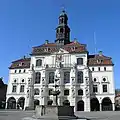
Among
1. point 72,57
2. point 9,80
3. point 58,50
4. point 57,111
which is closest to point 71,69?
point 72,57

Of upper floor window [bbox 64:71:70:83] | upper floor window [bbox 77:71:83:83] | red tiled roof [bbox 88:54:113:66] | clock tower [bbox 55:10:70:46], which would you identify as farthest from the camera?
clock tower [bbox 55:10:70:46]

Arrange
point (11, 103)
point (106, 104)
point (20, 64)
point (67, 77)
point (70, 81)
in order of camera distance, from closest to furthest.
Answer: point (106, 104) → point (70, 81) → point (67, 77) → point (11, 103) → point (20, 64)

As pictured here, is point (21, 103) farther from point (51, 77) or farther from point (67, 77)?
point (67, 77)

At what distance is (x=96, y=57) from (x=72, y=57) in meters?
7.44

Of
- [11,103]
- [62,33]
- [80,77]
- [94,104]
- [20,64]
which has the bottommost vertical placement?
[11,103]

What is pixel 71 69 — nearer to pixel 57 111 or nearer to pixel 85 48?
pixel 85 48

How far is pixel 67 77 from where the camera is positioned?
52.1 m

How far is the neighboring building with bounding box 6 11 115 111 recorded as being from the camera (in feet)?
162

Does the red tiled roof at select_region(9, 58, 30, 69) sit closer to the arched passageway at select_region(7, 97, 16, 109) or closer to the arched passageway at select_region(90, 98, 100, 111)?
the arched passageway at select_region(7, 97, 16, 109)

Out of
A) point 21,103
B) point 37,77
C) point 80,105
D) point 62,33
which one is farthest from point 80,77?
point 21,103

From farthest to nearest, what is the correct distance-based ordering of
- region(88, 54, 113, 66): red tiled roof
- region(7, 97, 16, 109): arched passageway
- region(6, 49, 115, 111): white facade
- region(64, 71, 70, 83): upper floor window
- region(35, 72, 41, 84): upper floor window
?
region(7, 97, 16, 109): arched passageway → region(35, 72, 41, 84): upper floor window → region(88, 54, 113, 66): red tiled roof → region(64, 71, 70, 83): upper floor window → region(6, 49, 115, 111): white facade

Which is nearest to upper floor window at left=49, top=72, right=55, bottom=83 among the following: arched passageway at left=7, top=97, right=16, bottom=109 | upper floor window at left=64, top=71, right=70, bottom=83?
upper floor window at left=64, top=71, right=70, bottom=83

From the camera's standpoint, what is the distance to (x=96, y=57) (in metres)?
54.7

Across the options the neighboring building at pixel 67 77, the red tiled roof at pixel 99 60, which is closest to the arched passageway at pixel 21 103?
the neighboring building at pixel 67 77
